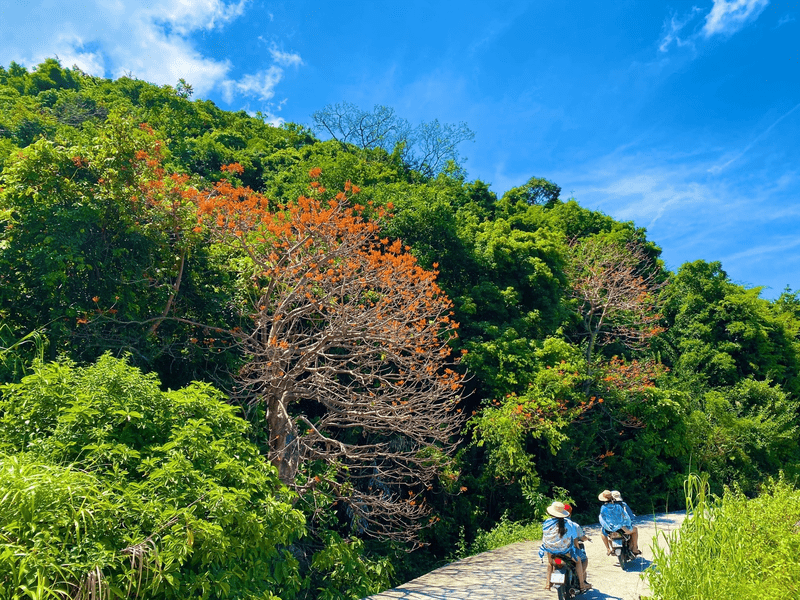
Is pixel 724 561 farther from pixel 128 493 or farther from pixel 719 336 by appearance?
pixel 719 336

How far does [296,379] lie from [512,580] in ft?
14.4

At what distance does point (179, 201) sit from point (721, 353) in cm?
1848

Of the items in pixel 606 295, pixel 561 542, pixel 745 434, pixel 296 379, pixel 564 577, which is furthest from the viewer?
pixel 745 434

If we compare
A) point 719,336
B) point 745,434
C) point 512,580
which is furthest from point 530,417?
point 719,336

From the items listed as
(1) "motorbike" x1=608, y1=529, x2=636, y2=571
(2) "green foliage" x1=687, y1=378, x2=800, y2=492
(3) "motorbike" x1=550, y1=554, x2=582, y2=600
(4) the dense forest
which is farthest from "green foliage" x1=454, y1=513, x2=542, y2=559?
(2) "green foliage" x1=687, y1=378, x2=800, y2=492

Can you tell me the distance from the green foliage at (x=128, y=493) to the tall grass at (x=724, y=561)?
3.06 m

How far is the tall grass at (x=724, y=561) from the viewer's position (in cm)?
354

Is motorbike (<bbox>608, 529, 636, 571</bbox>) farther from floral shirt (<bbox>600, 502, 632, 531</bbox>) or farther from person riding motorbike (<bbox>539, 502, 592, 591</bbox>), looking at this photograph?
person riding motorbike (<bbox>539, 502, 592, 591</bbox>)

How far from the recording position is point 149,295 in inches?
273

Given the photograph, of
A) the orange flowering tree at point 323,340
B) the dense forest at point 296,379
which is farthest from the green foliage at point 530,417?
the orange flowering tree at point 323,340

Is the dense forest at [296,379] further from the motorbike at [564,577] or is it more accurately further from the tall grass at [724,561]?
the tall grass at [724,561]

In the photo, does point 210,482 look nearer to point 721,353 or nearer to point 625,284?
point 625,284

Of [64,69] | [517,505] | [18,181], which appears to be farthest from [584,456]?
[64,69]

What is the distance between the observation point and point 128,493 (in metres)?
2.63
